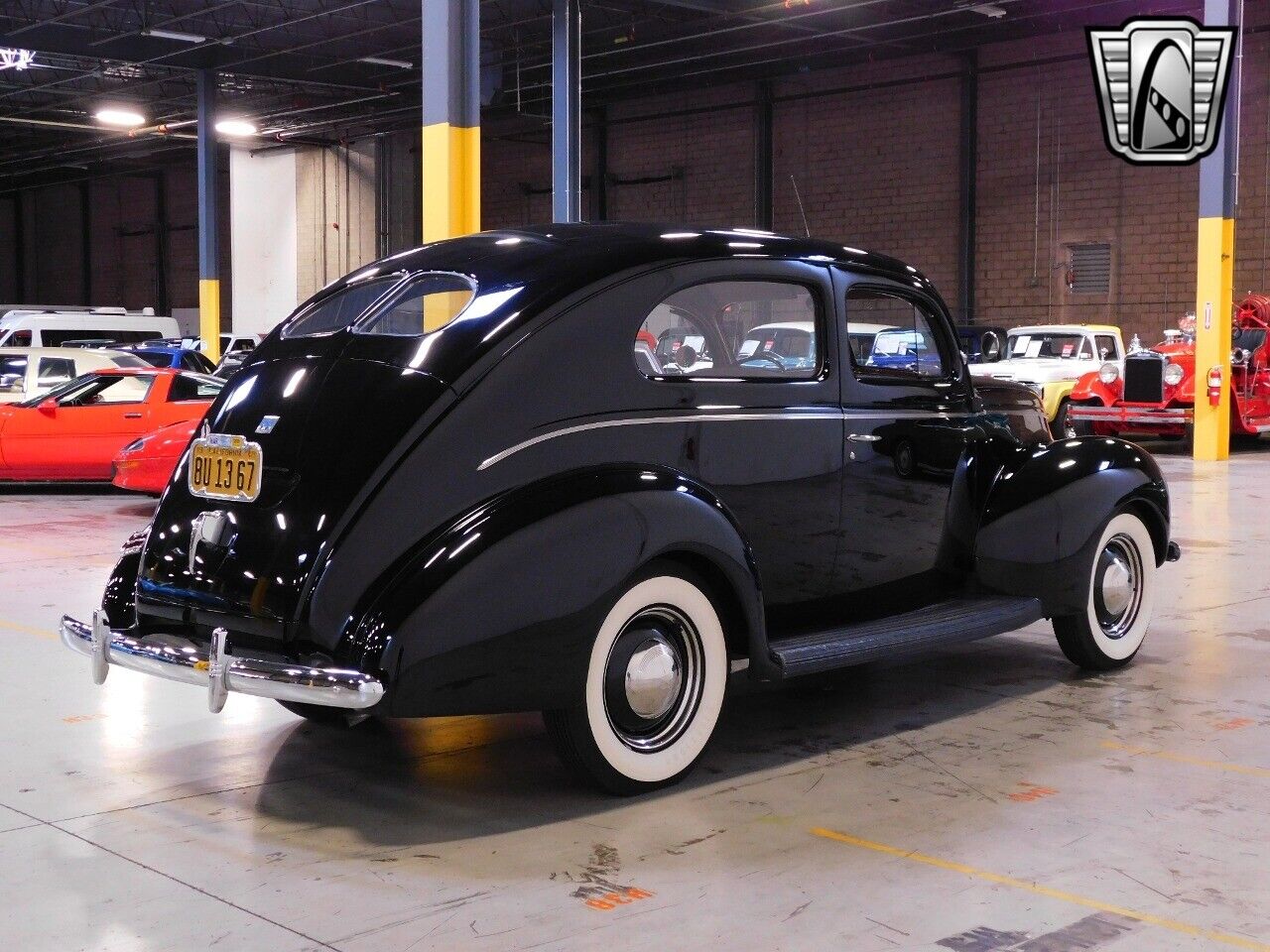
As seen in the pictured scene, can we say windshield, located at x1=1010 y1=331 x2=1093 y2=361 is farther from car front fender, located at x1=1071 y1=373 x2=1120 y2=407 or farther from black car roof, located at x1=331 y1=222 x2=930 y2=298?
black car roof, located at x1=331 y1=222 x2=930 y2=298

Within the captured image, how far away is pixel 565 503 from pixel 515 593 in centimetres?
31

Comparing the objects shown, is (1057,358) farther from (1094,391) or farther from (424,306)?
(424,306)

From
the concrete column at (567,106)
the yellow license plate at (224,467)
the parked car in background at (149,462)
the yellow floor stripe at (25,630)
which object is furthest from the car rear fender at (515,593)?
the concrete column at (567,106)

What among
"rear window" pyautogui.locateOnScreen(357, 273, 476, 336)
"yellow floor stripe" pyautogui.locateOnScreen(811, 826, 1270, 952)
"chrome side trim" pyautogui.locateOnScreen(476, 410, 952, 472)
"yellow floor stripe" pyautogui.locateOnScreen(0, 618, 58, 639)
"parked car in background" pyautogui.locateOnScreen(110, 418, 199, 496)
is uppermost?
"rear window" pyautogui.locateOnScreen(357, 273, 476, 336)

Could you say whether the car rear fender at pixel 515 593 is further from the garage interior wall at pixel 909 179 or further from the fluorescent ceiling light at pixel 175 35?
the fluorescent ceiling light at pixel 175 35

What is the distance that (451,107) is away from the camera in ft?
43.0

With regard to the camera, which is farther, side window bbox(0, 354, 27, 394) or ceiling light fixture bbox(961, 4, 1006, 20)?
ceiling light fixture bbox(961, 4, 1006, 20)

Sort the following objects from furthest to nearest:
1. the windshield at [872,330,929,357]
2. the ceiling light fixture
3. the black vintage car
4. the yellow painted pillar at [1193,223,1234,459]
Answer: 1. the ceiling light fixture
2. the yellow painted pillar at [1193,223,1234,459]
3. the windshield at [872,330,929,357]
4. the black vintage car

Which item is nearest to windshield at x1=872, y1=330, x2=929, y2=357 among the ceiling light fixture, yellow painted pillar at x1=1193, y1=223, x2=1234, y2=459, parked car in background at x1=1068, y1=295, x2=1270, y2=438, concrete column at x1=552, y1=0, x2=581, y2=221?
concrete column at x1=552, y1=0, x2=581, y2=221

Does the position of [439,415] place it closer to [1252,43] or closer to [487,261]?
[487,261]

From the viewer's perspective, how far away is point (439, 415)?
406 centimetres

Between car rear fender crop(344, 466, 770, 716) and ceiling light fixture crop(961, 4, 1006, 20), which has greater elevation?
ceiling light fixture crop(961, 4, 1006, 20)

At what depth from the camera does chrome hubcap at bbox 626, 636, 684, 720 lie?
4172 mm

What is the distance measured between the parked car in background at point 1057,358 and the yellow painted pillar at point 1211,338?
51.2 inches
